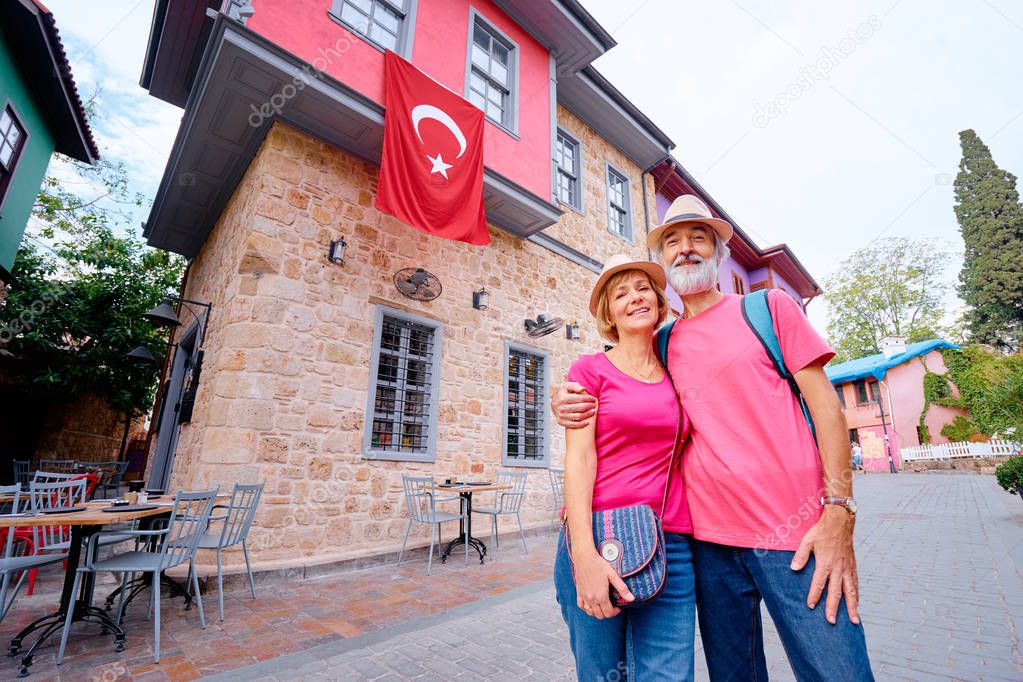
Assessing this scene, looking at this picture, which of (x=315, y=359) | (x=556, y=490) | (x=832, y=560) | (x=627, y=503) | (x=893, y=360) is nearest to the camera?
(x=832, y=560)

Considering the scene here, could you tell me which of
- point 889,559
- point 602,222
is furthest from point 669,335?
point 602,222

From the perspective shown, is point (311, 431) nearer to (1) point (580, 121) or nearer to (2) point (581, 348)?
(2) point (581, 348)

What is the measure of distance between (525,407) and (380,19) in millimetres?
6030

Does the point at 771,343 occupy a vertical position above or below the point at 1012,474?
above

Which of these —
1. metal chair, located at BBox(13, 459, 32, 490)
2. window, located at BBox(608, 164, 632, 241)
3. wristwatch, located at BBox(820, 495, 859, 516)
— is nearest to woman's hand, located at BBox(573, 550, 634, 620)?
wristwatch, located at BBox(820, 495, 859, 516)

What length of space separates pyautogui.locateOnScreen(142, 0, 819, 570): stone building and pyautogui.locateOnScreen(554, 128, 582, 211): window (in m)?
0.70

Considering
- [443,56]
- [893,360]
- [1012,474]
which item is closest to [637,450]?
[443,56]

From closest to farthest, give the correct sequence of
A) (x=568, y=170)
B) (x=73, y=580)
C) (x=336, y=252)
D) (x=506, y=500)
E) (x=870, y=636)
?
1. (x=870, y=636)
2. (x=73, y=580)
3. (x=336, y=252)
4. (x=506, y=500)
5. (x=568, y=170)

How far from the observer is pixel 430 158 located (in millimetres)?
5574

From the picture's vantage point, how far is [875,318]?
28.4m

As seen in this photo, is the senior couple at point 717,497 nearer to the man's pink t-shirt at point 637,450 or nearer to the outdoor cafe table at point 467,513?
the man's pink t-shirt at point 637,450

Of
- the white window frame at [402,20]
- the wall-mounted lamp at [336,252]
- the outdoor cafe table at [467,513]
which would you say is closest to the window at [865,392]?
the outdoor cafe table at [467,513]

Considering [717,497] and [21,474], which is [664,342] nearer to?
[717,497]

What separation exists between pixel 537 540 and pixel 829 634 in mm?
6168
